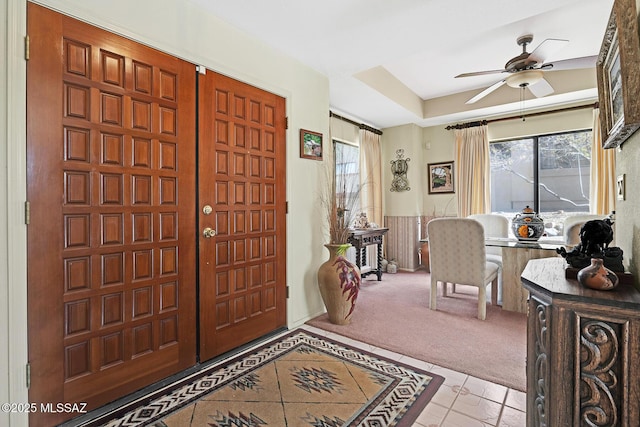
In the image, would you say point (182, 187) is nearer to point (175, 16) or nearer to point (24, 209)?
point (24, 209)

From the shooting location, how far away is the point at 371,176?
504 centimetres

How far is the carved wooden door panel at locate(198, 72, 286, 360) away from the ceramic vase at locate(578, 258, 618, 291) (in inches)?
80.1

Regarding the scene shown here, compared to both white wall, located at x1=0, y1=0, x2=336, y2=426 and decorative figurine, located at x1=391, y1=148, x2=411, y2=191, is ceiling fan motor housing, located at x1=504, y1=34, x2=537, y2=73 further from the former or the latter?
→ decorative figurine, located at x1=391, y1=148, x2=411, y2=191

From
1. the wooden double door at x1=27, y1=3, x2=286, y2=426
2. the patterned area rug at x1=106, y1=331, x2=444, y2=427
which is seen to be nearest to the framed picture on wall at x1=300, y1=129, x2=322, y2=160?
the wooden double door at x1=27, y1=3, x2=286, y2=426

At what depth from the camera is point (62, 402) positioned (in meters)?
1.53

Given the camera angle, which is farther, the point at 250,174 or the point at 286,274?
the point at 286,274

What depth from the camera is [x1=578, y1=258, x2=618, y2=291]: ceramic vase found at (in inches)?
39.7

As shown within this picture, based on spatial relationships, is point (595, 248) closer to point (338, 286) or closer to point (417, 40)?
point (338, 286)

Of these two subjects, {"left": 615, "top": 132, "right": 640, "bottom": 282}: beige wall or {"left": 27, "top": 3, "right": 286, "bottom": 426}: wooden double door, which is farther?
{"left": 27, "top": 3, "right": 286, "bottom": 426}: wooden double door

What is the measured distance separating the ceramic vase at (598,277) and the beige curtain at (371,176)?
12.6ft

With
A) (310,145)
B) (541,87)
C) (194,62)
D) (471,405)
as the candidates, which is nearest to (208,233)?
(194,62)

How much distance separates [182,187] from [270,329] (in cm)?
141

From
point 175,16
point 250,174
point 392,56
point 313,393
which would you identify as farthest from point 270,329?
point 392,56

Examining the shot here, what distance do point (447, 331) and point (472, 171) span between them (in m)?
3.09
